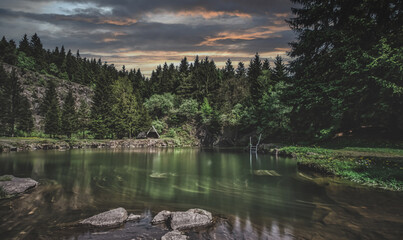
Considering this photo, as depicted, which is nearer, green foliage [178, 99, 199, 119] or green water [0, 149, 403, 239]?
green water [0, 149, 403, 239]

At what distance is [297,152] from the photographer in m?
24.2

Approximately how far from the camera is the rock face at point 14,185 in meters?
9.00

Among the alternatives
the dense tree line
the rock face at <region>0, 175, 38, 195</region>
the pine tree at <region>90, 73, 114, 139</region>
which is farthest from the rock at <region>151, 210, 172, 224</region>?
the dense tree line

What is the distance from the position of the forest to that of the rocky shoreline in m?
5.16

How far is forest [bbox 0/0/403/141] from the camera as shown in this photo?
62.7 feet

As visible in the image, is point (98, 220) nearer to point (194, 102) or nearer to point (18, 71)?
point (194, 102)

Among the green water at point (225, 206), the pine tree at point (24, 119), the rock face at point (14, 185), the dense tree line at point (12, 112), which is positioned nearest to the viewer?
the green water at point (225, 206)

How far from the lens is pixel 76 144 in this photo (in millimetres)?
39719

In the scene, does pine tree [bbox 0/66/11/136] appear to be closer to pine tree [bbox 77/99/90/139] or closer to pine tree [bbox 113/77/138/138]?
pine tree [bbox 77/99/90/139]

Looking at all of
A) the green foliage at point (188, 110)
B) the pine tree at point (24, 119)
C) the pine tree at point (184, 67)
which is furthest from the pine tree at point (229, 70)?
the pine tree at point (24, 119)

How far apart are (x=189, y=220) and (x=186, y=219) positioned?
88mm

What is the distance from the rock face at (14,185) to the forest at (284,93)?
2297 cm

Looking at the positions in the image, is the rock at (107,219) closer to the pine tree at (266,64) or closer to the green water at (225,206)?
the green water at (225,206)

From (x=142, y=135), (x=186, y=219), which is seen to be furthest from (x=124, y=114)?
(x=186, y=219)
